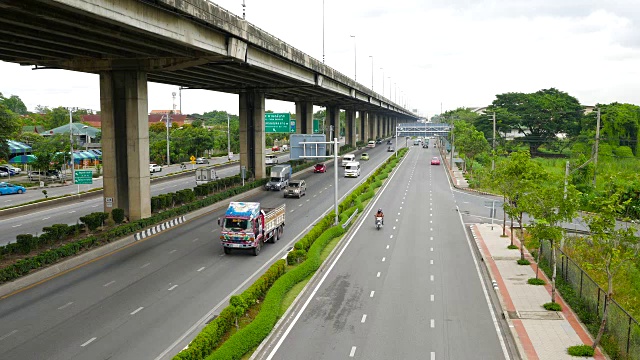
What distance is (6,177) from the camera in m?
75.1

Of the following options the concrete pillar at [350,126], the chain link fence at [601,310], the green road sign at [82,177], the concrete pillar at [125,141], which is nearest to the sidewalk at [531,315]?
the chain link fence at [601,310]

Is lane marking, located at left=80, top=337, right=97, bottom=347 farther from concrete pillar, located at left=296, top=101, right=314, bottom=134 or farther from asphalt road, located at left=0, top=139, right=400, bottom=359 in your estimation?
concrete pillar, located at left=296, top=101, right=314, bottom=134

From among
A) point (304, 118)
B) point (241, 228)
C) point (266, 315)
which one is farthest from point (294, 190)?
point (304, 118)

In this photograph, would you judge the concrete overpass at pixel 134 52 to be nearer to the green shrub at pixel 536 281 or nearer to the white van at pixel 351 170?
the white van at pixel 351 170

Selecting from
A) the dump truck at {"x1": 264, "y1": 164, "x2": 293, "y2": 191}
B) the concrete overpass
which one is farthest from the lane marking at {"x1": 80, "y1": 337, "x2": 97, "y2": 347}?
the dump truck at {"x1": 264, "y1": 164, "x2": 293, "y2": 191}

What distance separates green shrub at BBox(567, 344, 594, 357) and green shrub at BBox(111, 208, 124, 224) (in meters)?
29.0

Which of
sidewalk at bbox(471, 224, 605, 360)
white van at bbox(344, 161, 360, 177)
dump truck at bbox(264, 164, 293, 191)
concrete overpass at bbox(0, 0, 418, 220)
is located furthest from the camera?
white van at bbox(344, 161, 360, 177)

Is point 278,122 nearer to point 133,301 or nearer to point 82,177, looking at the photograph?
point 82,177

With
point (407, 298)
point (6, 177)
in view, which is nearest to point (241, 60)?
point (407, 298)

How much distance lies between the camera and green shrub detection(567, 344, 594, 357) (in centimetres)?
1694

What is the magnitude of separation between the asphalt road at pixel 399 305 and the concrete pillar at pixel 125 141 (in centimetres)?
1597

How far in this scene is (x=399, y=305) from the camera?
71.8 ft

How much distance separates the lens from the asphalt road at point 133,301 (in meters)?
17.6

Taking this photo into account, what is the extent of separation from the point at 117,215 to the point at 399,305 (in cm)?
2218
